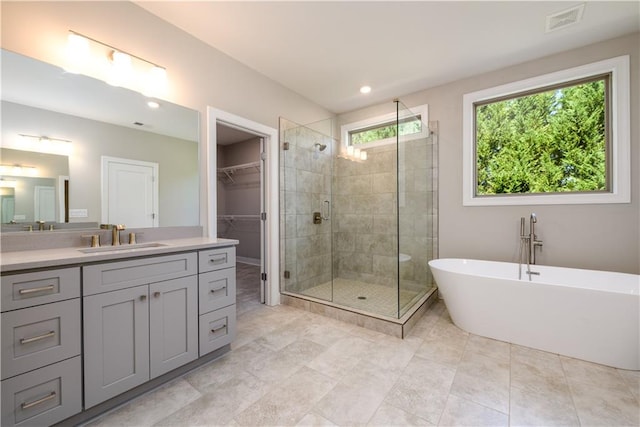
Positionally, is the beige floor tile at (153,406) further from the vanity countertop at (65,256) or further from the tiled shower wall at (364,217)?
the tiled shower wall at (364,217)

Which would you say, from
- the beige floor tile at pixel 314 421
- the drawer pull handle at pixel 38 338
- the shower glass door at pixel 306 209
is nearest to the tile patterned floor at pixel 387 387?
the beige floor tile at pixel 314 421

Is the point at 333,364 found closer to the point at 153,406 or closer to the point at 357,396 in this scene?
the point at 357,396

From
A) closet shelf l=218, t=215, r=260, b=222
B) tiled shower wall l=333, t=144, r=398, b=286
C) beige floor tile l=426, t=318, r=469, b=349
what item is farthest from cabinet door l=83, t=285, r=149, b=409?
closet shelf l=218, t=215, r=260, b=222

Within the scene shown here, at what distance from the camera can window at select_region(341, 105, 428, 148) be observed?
2.97m

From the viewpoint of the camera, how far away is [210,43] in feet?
7.90

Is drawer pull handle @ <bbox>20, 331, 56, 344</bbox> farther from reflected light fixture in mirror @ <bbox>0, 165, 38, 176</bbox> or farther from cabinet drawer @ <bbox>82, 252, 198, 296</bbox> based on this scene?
reflected light fixture in mirror @ <bbox>0, 165, 38, 176</bbox>

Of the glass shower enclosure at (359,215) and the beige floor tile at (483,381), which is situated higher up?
the glass shower enclosure at (359,215)

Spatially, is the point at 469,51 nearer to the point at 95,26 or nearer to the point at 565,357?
the point at 565,357

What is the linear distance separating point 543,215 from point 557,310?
3.63 ft

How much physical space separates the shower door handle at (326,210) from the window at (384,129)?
97 cm

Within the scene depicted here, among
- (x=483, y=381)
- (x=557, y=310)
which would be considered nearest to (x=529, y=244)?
(x=557, y=310)

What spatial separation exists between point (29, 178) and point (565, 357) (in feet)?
12.7

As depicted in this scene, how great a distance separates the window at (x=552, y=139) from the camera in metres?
2.37

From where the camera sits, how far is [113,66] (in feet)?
6.02
